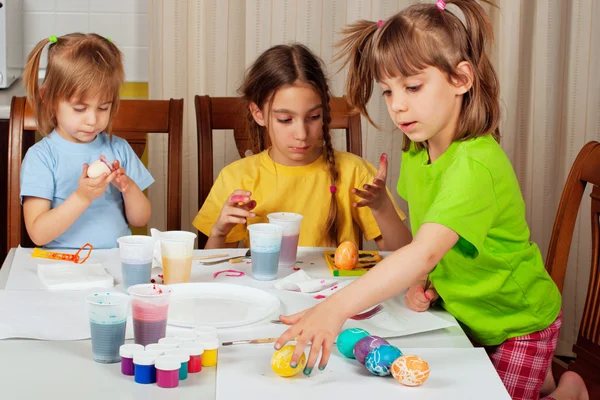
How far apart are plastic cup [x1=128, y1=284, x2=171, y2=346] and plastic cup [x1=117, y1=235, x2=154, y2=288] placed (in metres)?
0.29

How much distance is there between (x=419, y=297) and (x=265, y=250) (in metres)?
0.32

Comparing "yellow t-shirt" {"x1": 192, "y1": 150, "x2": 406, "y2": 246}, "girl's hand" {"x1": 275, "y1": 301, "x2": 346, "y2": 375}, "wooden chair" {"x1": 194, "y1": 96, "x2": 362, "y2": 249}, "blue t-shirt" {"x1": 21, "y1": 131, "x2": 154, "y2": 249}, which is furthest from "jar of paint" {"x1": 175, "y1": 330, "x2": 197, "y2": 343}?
"wooden chair" {"x1": 194, "y1": 96, "x2": 362, "y2": 249}

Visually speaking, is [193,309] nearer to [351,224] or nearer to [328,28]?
[351,224]

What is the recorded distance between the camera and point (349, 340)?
1.15 metres

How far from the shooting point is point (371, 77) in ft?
5.24

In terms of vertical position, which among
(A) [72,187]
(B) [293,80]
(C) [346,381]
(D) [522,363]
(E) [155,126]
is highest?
(B) [293,80]

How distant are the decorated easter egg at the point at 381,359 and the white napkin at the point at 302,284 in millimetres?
413

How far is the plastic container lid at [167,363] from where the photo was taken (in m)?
1.02

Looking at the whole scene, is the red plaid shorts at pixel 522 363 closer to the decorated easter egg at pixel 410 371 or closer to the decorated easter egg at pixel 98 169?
the decorated easter egg at pixel 410 371

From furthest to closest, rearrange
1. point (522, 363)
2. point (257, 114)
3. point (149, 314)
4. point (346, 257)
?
point (257, 114) → point (346, 257) → point (522, 363) → point (149, 314)

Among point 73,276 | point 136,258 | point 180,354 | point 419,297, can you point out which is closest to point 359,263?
point 419,297

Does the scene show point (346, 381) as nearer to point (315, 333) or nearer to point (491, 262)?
point (315, 333)

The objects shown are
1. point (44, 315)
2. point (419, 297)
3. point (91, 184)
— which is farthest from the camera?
point (91, 184)

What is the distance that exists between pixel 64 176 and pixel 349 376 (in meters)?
1.15
